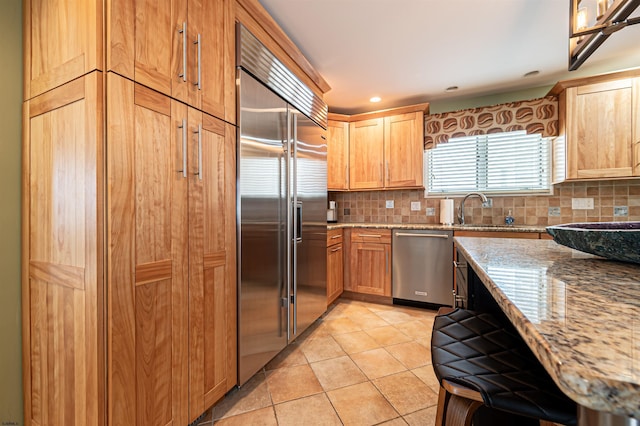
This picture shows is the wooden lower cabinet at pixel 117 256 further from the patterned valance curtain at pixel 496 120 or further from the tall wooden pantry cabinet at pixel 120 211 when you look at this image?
the patterned valance curtain at pixel 496 120

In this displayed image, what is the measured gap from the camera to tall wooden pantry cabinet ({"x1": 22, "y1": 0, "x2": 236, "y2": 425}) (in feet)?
3.32

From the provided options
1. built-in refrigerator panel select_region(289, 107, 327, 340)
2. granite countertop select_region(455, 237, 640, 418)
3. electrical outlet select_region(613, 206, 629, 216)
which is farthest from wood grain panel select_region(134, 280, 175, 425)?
electrical outlet select_region(613, 206, 629, 216)

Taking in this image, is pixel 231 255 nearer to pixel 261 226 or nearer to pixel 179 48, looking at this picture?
pixel 261 226

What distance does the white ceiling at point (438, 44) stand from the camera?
1.95 metres

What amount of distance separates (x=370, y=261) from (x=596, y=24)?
2.64 meters

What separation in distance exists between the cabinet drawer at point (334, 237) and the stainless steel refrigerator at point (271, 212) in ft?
1.73

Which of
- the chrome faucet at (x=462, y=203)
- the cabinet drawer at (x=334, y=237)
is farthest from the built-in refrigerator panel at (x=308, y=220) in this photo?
the chrome faucet at (x=462, y=203)

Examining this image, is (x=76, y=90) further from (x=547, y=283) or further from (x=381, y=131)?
(x=381, y=131)

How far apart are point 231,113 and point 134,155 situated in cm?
62

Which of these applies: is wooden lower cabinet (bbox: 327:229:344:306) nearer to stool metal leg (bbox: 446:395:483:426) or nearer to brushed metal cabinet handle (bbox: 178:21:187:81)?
brushed metal cabinet handle (bbox: 178:21:187:81)

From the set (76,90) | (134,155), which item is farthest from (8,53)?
(134,155)

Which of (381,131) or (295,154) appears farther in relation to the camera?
(381,131)

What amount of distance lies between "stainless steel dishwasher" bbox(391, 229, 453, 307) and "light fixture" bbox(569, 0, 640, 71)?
6.43ft

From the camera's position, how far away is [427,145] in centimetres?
353
